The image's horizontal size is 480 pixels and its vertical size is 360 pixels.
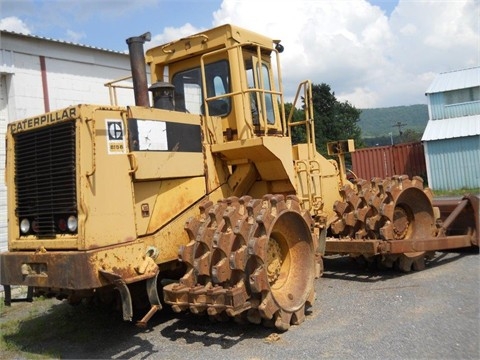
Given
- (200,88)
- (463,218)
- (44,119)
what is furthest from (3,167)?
(463,218)

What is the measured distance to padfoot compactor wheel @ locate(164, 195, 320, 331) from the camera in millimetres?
4816

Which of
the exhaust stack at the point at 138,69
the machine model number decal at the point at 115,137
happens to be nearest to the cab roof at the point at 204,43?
the exhaust stack at the point at 138,69

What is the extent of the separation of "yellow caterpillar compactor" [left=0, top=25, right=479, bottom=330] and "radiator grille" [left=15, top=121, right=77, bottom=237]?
0.05ft

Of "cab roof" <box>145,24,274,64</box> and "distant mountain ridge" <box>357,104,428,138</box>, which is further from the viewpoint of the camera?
"distant mountain ridge" <box>357,104,428,138</box>

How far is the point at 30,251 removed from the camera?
4.93m

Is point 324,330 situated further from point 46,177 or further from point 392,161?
point 392,161

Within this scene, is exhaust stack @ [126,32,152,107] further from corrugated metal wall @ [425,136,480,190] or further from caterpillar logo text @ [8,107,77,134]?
corrugated metal wall @ [425,136,480,190]

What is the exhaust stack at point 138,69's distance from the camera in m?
5.73

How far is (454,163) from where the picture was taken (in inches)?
957

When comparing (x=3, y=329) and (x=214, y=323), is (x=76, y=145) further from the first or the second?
(x=3, y=329)

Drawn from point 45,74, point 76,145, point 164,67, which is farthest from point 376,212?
point 45,74

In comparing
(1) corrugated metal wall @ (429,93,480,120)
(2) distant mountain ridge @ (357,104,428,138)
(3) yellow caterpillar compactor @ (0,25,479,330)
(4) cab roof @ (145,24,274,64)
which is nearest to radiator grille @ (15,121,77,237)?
(3) yellow caterpillar compactor @ (0,25,479,330)

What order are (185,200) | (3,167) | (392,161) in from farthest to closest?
(392,161)
(3,167)
(185,200)

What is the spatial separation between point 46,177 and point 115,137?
2.60 feet
